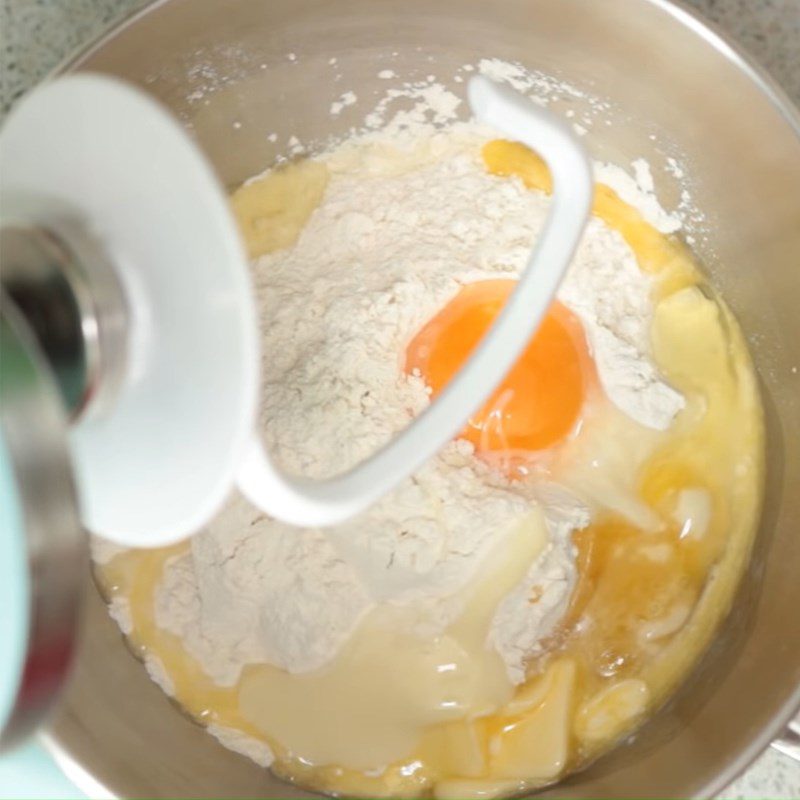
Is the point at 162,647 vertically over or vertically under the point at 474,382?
under

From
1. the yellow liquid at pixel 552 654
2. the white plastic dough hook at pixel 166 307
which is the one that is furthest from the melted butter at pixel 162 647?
the white plastic dough hook at pixel 166 307

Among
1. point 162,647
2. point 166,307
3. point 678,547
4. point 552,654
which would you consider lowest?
point 162,647

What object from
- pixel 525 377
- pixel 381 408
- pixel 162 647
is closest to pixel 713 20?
pixel 525 377

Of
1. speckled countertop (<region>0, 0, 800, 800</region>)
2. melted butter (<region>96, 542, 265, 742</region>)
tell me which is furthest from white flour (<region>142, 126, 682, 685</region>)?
speckled countertop (<region>0, 0, 800, 800</region>)

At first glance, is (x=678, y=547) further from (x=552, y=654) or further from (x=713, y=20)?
(x=713, y=20)

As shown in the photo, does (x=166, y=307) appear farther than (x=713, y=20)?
No

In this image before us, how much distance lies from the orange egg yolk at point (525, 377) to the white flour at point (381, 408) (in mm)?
19

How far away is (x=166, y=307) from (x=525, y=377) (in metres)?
0.51

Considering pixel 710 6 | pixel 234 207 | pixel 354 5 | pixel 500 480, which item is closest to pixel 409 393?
pixel 500 480

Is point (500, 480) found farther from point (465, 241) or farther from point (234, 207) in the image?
point (234, 207)

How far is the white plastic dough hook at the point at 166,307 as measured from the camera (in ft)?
1.93

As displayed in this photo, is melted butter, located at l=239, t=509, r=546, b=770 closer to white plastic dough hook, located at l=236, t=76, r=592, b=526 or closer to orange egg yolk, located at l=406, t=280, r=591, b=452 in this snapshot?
orange egg yolk, located at l=406, t=280, r=591, b=452

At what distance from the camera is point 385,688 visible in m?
0.98

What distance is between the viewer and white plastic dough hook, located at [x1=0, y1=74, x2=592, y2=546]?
589 millimetres
